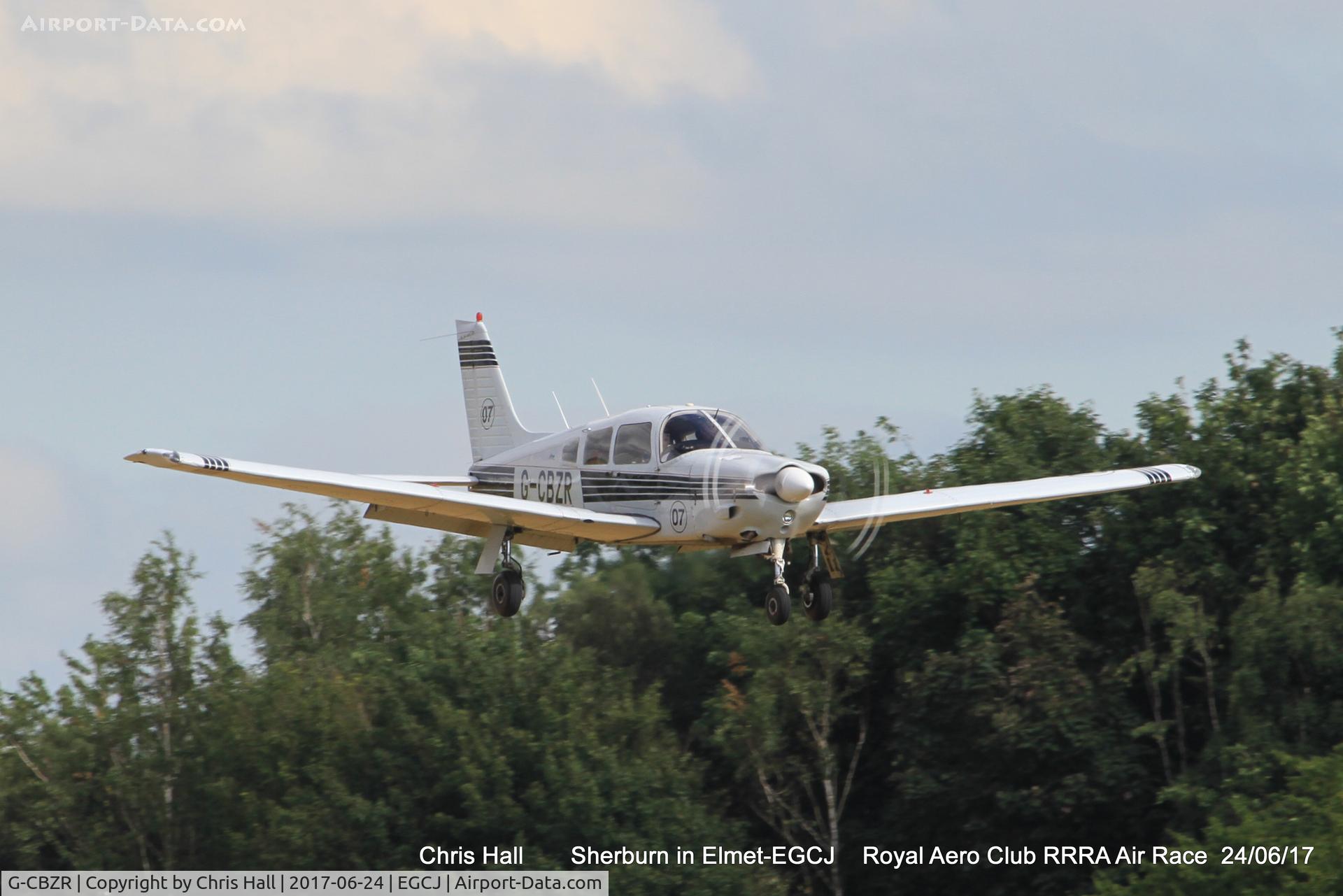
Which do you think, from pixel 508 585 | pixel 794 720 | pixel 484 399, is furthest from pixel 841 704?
pixel 508 585

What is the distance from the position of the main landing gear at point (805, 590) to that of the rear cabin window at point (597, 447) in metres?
2.38

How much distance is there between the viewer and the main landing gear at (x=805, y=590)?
18641 millimetres

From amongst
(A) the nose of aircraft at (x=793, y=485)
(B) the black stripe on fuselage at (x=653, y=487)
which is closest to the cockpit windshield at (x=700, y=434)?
(B) the black stripe on fuselage at (x=653, y=487)

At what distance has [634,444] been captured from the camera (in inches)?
783

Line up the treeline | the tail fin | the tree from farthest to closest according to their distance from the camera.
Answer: the tree → the treeline → the tail fin

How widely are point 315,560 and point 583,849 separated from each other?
61.4 ft

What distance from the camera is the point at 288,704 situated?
3903cm

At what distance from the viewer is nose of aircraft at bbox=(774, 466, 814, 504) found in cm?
1838

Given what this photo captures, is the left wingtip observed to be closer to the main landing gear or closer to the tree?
the main landing gear

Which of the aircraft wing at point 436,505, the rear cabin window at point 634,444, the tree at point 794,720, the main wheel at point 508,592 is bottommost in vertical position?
the tree at point 794,720

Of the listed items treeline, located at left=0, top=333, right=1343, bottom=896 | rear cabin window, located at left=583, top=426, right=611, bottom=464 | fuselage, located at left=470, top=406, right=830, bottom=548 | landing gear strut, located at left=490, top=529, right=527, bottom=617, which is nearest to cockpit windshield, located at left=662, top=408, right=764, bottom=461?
fuselage, located at left=470, top=406, right=830, bottom=548

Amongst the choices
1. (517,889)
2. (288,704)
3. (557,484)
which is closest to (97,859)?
(288,704)

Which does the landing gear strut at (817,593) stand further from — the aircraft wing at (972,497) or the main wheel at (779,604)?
the main wheel at (779,604)

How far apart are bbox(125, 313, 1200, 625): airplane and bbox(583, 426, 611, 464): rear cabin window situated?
0.02 metres
